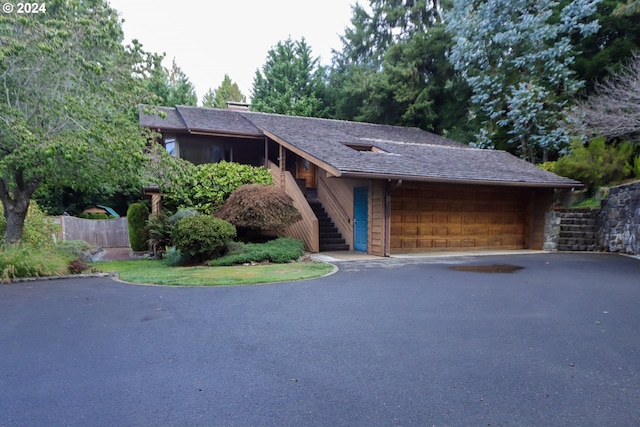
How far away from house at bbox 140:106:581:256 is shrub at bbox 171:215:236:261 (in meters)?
3.21

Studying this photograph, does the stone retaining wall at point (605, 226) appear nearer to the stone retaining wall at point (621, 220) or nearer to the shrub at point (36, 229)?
the stone retaining wall at point (621, 220)

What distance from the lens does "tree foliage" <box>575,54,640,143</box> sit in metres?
13.5

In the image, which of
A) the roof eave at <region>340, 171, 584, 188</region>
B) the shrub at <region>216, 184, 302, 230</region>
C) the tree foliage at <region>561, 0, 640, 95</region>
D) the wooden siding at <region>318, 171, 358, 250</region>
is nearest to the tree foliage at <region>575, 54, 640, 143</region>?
the tree foliage at <region>561, 0, 640, 95</region>

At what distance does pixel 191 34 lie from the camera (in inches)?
983

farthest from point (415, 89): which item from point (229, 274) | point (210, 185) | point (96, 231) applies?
point (96, 231)

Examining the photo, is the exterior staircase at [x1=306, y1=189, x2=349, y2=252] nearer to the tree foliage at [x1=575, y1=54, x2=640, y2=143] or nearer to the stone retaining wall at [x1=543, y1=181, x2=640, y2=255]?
the stone retaining wall at [x1=543, y1=181, x2=640, y2=255]

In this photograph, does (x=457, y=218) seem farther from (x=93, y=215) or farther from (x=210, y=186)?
(x=93, y=215)

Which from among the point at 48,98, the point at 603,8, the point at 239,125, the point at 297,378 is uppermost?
the point at 603,8

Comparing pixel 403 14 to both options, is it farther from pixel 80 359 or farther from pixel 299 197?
pixel 80 359

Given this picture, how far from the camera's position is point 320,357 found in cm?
368

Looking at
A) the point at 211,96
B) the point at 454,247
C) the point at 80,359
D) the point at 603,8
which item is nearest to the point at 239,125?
the point at 454,247

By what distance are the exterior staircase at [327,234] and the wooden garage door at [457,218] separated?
1.89 meters

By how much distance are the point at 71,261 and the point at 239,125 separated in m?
9.29
